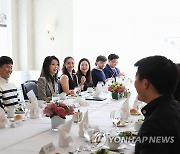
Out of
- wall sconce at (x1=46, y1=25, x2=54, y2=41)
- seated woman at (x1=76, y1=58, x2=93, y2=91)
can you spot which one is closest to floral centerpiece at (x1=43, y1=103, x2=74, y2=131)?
seated woman at (x1=76, y1=58, x2=93, y2=91)

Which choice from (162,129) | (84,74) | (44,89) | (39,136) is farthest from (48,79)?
(162,129)

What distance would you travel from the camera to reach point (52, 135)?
2.11 metres

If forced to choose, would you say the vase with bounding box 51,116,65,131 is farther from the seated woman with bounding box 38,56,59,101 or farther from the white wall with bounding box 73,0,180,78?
the white wall with bounding box 73,0,180,78

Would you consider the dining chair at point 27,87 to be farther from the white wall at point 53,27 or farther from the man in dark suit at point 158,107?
the man in dark suit at point 158,107

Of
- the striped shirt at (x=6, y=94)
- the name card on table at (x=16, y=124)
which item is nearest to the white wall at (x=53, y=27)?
the striped shirt at (x=6, y=94)

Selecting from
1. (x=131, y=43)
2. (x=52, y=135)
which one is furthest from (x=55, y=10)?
(x=52, y=135)

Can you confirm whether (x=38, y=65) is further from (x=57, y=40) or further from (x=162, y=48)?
(x=162, y=48)

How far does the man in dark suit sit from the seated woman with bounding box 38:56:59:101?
2732mm

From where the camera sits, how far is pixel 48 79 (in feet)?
13.5

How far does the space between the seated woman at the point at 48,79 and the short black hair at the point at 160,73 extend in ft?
9.09

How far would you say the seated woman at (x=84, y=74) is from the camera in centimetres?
493

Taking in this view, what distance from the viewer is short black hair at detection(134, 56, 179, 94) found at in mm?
1277

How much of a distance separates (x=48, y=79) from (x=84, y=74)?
42.4 inches

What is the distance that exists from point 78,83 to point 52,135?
2.84m
